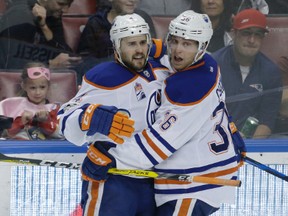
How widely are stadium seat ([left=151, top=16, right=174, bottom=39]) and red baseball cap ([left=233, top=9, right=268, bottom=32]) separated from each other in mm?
339

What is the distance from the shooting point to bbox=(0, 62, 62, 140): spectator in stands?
12.5ft

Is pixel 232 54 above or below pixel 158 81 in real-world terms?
below

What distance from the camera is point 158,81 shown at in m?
3.09

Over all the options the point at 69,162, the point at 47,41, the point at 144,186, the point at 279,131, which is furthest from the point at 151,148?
the point at 47,41

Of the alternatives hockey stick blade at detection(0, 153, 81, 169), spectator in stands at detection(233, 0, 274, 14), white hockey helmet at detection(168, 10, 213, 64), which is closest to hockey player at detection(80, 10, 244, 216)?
white hockey helmet at detection(168, 10, 213, 64)

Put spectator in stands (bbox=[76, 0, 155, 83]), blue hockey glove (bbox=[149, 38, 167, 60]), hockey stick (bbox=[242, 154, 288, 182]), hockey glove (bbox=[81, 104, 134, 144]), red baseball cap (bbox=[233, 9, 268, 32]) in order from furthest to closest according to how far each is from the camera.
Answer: red baseball cap (bbox=[233, 9, 268, 32])
spectator in stands (bbox=[76, 0, 155, 83])
hockey stick (bbox=[242, 154, 288, 182])
blue hockey glove (bbox=[149, 38, 167, 60])
hockey glove (bbox=[81, 104, 134, 144])

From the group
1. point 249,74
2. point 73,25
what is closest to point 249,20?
point 249,74

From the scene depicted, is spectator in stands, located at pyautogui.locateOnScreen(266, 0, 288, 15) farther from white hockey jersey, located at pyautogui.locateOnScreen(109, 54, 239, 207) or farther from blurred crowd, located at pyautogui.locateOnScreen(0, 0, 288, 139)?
white hockey jersey, located at pyautogui.locateOnScreen(109, 54, 239, 207)

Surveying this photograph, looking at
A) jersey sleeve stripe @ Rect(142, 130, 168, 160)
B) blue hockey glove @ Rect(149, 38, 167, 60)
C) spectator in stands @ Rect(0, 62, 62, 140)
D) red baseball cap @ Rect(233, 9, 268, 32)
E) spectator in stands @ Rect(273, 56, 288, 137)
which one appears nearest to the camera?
jersey sleeve stripe @ Rect(142, 130, 168, 160)

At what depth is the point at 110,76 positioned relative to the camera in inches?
118

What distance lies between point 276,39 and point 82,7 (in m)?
0.99

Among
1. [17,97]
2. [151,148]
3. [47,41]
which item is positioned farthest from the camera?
[47,41]

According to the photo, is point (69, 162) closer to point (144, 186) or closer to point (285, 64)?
point (144, 186)

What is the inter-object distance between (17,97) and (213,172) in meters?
1.29
